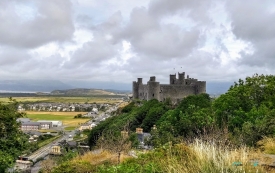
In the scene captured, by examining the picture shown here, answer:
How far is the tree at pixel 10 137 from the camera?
15.0 metres

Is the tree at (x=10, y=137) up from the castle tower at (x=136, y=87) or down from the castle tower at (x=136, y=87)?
down

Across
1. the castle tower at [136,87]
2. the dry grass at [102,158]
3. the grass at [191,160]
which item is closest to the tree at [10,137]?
the dry grass at [102,158]

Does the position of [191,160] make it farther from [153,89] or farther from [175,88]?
[153,89]

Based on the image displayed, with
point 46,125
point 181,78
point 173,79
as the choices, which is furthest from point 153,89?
point 46,125

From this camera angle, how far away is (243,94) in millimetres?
23109

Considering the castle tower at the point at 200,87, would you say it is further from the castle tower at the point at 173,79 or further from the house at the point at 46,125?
the house at the point at 46,125

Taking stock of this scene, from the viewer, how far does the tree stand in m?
15.0

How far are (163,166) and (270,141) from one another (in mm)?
4375

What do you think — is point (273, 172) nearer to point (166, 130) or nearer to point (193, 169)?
point (193, 169)

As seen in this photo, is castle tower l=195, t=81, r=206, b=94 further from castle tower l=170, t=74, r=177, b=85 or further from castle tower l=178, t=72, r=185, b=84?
castle tower l=170, t=74, r=177, b=85

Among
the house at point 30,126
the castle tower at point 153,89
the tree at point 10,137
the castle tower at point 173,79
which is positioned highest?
the castle tower at point 173,79

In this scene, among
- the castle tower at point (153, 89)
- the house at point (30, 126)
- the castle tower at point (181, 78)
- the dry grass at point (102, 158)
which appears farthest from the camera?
the house at point (30, 126)

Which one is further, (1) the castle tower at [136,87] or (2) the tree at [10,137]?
(1) the castle tower at [136,87]

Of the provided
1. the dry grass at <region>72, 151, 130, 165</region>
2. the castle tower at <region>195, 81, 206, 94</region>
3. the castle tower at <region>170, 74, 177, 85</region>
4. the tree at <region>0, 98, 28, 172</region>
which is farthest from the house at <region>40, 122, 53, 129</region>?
the dry grass at <region>72, 151, 130, 165</region>
